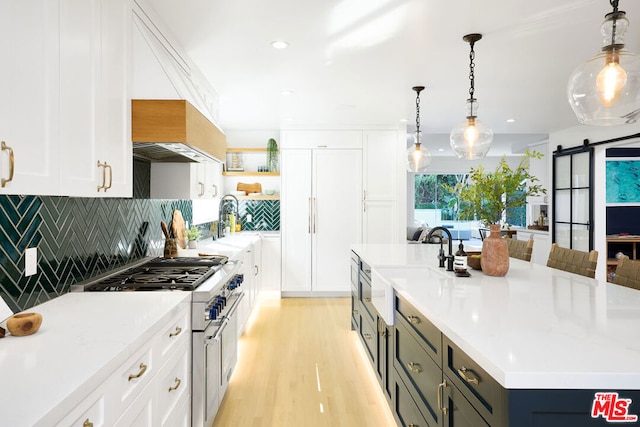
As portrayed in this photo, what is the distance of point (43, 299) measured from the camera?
1.96 metres

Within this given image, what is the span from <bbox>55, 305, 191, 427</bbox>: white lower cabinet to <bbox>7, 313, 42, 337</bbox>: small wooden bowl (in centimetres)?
36

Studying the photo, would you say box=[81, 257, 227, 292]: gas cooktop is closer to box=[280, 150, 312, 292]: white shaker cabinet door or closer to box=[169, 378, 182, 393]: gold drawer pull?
box=[169, 378, 182, 393]: gold drawer pull

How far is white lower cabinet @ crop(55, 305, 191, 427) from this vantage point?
3.96 feet

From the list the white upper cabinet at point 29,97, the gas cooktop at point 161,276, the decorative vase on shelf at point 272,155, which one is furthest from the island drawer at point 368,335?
the decorative vase on shelf at point 272,155

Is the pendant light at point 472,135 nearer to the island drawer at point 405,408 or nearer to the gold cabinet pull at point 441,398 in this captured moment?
the island drawer at point 405,408

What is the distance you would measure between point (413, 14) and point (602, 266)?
4.99 metres

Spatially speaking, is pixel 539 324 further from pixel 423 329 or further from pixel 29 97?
pixel 29 97

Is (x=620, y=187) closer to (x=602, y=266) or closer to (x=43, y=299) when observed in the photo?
(x=602, y=266)

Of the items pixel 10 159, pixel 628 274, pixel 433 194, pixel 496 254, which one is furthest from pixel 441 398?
pixel 433 194

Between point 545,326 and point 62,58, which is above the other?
point 62,58

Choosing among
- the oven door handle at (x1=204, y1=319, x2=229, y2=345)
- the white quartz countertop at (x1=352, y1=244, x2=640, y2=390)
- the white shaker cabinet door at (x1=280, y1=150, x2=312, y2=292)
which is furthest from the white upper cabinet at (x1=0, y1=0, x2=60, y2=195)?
the white shaker cabinet door at (x1=280, y1=150, x2=312, y2=292)

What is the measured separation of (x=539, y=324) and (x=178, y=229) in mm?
3249

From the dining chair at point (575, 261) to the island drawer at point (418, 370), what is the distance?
129 cm

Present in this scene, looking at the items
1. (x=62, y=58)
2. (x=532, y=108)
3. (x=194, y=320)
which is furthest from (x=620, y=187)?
(x=62, y=58)
